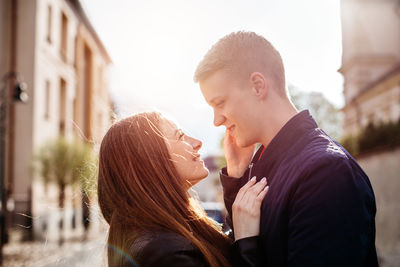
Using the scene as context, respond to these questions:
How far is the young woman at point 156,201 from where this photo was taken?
217 cm

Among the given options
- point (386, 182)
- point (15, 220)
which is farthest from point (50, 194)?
point (386, 182)

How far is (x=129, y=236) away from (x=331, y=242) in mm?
978

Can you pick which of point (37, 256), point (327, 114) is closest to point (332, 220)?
point (37, 256)

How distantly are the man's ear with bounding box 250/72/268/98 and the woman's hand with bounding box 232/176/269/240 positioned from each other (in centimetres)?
53

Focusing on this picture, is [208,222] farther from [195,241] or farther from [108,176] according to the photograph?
[108,176]

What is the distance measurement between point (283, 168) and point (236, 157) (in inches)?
34.4

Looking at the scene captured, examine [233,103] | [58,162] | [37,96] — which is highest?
[37,96]

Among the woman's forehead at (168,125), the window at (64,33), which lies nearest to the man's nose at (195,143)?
the woman's forehead at (168,125)

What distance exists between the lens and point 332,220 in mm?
1916

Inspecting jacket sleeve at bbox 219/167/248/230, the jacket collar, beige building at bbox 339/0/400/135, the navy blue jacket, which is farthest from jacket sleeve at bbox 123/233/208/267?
beige building at bbox 339/0/400/135

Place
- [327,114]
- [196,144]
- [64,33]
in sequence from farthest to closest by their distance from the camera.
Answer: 1. [327,114]
2. [64,33]
3. [196,144]

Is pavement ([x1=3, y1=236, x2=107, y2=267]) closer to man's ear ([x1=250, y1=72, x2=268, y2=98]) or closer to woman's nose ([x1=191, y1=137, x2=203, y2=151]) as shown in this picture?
woman's nose ([x1=191, y1=137, x2=203, y2=151])

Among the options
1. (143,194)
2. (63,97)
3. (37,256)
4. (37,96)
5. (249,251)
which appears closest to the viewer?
(249,251)

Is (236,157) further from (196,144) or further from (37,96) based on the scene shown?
(37,96)
